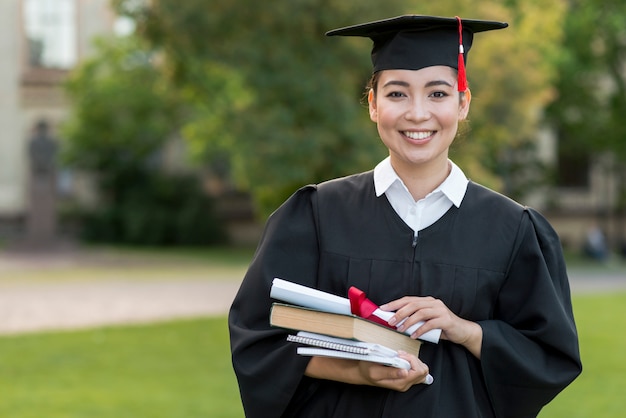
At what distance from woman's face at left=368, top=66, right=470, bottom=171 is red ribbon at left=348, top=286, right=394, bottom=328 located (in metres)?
0.45

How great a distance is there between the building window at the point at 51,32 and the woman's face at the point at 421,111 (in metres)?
35.8

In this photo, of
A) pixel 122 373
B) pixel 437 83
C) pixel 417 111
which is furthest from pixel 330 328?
pixel 122 373

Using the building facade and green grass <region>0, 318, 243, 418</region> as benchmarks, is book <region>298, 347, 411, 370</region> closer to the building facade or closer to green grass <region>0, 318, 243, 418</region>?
green grass <region>0, 318, 243, 418</region>

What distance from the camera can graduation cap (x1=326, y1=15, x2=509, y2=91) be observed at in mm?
2936

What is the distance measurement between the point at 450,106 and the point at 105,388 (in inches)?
275

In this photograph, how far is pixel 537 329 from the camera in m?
2.89

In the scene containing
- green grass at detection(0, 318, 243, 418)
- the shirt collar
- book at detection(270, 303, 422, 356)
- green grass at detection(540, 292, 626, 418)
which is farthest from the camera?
green grass at detection(540, 292, 626, 418)

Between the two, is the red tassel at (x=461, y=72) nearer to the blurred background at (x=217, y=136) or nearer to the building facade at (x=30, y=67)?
the blurred background at (x=217, y=136)

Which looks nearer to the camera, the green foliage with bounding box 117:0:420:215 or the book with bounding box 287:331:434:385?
the book with bounding box 287:331:434:385

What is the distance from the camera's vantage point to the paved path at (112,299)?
1466 cm

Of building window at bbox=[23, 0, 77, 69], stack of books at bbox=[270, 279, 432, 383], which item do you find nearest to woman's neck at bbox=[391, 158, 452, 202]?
stack of books at bbox=[270, 279, 432, 383]

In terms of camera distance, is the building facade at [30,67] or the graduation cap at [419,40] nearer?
the graduation cap at [419,40]

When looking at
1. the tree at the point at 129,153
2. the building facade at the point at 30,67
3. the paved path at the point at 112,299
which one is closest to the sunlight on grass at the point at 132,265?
the paved path at the point at 112,299

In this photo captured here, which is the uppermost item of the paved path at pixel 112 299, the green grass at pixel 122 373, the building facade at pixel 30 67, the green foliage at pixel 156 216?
the building facade at pixel 30 67
